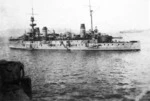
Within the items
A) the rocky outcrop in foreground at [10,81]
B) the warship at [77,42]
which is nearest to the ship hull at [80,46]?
the warship at [77,42]

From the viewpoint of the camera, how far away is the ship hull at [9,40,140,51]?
4116 cm

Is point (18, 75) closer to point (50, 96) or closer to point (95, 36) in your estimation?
point (50, 96)

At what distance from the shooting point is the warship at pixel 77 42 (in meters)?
41.5

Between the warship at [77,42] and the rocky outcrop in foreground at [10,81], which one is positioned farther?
the warship at [77,42]

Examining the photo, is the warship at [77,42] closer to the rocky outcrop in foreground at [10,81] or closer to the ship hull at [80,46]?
the ship hull at [80,46]

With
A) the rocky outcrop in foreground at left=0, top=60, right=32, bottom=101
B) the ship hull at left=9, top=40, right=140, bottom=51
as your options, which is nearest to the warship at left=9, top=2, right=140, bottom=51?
the ship hull at left=9, top=40, right=140, bottom=51

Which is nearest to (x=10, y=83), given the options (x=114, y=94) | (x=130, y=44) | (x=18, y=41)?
(x=114, y=94)

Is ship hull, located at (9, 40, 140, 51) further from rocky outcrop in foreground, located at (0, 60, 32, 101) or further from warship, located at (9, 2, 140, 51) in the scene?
rocky outcrop in foreground, located at (0, 60, 32, 101)

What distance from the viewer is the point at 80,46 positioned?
45781 mm

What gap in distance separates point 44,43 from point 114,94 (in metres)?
41.3

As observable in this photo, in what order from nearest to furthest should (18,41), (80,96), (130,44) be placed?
(80,96), (130,44), (18,41)

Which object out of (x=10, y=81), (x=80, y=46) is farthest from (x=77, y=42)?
(x=10, y=81)

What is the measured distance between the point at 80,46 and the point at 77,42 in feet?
4.07

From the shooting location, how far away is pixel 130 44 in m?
41.1
